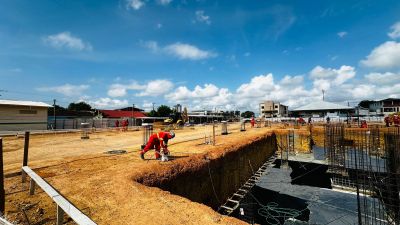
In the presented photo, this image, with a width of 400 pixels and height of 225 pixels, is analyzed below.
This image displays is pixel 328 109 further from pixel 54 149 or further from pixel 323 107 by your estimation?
pixel 54 149

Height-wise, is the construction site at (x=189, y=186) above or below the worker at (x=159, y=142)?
below

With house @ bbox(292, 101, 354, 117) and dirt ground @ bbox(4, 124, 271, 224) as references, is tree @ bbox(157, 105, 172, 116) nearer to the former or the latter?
house @ bbox(292, 101, 354, 117)

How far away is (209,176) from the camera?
474 inches

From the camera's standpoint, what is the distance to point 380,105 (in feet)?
254

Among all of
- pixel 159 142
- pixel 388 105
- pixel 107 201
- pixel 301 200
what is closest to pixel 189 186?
pixel 159 142

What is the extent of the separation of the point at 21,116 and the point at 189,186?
2886 centimetres

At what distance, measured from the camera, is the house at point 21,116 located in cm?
2758

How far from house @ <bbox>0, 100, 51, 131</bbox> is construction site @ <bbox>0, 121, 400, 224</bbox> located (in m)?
16.1

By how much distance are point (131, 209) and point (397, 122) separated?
104 feet

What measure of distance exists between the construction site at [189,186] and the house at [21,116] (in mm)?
16080

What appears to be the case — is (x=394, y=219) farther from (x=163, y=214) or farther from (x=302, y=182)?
(x=163, y=214)

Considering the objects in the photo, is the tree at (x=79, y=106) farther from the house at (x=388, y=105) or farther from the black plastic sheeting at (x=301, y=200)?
the house at (x=388, y=105)

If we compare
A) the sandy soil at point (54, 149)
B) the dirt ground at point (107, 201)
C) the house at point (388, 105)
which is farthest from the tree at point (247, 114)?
the dirt ground at point (107, 201)

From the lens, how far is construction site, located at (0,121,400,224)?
5.33 m
